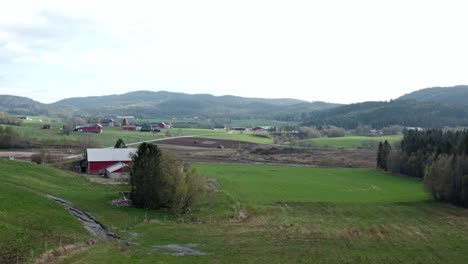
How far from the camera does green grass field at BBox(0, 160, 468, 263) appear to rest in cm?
3291

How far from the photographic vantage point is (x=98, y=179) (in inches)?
2761

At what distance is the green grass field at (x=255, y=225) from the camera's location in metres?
32.9

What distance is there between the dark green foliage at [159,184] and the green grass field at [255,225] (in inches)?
83.3

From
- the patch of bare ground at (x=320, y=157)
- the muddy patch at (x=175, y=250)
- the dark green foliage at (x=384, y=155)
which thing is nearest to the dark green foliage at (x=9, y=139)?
the patch of bare ground at (x=320, y=157)

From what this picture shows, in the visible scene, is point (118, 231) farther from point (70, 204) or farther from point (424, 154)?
point (424, 154)

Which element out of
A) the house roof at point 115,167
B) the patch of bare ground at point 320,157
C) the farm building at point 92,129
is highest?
the farm building at point 92,129

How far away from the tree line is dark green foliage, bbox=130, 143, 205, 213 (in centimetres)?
3578

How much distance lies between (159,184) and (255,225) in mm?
11490

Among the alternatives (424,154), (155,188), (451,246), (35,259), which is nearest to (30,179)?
(155,188)

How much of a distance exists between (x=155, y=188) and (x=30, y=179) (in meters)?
16.8

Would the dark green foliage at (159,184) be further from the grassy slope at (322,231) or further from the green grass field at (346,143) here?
the green grass field at (346,143)

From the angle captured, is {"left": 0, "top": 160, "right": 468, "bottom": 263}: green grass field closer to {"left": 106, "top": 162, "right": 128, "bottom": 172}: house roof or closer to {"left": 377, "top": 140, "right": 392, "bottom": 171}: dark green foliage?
{"left": 106, "top": 162, "right": 128, "bottom": 172}: house roof

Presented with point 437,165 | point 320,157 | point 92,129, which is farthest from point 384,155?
point 92,129

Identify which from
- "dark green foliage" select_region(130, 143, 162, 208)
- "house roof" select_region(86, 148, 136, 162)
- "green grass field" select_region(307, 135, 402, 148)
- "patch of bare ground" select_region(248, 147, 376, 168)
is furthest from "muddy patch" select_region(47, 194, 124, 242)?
"green grass field" select_region(307, 135, 402, 148)
